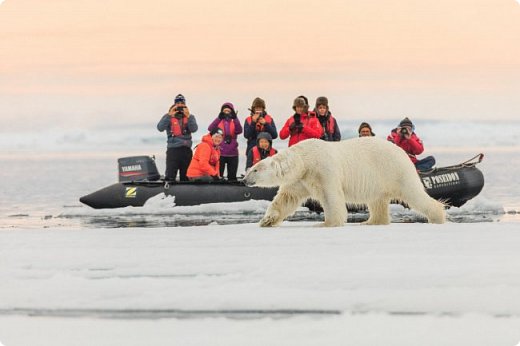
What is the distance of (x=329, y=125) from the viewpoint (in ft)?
35.0

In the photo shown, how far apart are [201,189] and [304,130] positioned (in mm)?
3014

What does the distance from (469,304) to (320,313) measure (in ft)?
2.95

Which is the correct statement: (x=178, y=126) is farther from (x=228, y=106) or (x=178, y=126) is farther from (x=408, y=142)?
(x=408, y=142)

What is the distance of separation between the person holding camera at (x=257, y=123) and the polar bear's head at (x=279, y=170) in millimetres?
3105

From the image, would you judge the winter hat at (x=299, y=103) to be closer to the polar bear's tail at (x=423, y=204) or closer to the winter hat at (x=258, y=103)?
the winter hat at (x=258, y=103)

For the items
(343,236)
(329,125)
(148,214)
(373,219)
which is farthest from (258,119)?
(343,236)

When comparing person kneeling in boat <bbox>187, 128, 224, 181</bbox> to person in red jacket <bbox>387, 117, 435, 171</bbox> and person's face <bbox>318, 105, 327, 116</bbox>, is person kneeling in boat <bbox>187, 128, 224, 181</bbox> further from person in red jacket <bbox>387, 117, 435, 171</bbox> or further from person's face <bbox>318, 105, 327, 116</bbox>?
person in red jacket <bbox>387, 117, 435, 171</bbox>

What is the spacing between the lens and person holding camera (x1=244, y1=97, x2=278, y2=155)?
11227 mm

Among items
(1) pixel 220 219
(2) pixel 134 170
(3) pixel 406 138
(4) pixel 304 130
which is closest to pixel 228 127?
(1) pixel 220 219

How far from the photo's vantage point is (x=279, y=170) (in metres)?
8.09

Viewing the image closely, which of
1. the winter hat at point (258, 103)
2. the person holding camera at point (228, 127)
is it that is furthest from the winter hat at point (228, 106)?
the winter hat at point (258, 103)

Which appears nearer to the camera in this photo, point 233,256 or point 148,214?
point 233,256

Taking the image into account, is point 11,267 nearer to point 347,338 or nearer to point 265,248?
point 265,248

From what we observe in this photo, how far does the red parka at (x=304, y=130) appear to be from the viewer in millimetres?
9805
